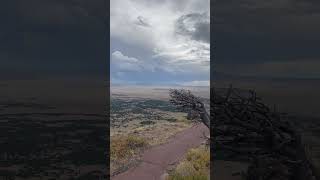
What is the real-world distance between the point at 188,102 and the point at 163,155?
2.95 ft

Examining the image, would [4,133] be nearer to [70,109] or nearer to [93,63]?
[70,109]

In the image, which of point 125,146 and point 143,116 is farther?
point 143,116

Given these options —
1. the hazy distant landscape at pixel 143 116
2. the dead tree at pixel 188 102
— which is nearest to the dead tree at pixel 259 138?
the dead tree at pixel 188 102

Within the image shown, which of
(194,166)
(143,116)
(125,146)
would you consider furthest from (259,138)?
(125,146)

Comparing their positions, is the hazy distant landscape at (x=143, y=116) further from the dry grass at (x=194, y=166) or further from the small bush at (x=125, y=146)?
the dry grass at (x=194, y=166)

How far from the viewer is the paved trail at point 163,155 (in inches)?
251

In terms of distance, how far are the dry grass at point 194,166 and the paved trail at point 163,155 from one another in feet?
0.34

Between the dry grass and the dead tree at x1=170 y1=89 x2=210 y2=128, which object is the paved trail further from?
the dead tree at x1=170 y1=89 x2=210 y2=128

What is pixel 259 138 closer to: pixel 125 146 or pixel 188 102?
pixel 188 102

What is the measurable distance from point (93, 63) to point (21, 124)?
1.33 metres

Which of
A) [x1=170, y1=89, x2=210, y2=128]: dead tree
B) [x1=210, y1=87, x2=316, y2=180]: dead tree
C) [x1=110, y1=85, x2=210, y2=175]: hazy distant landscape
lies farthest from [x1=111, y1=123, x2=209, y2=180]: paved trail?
[x1=210, y1=87, x2=316, y2=180]: dead tree

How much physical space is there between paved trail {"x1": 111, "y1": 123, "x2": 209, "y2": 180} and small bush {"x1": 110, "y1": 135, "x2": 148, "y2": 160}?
0.16 metres

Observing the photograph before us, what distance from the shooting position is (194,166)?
6371mm

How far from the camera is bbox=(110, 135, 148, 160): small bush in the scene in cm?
643
